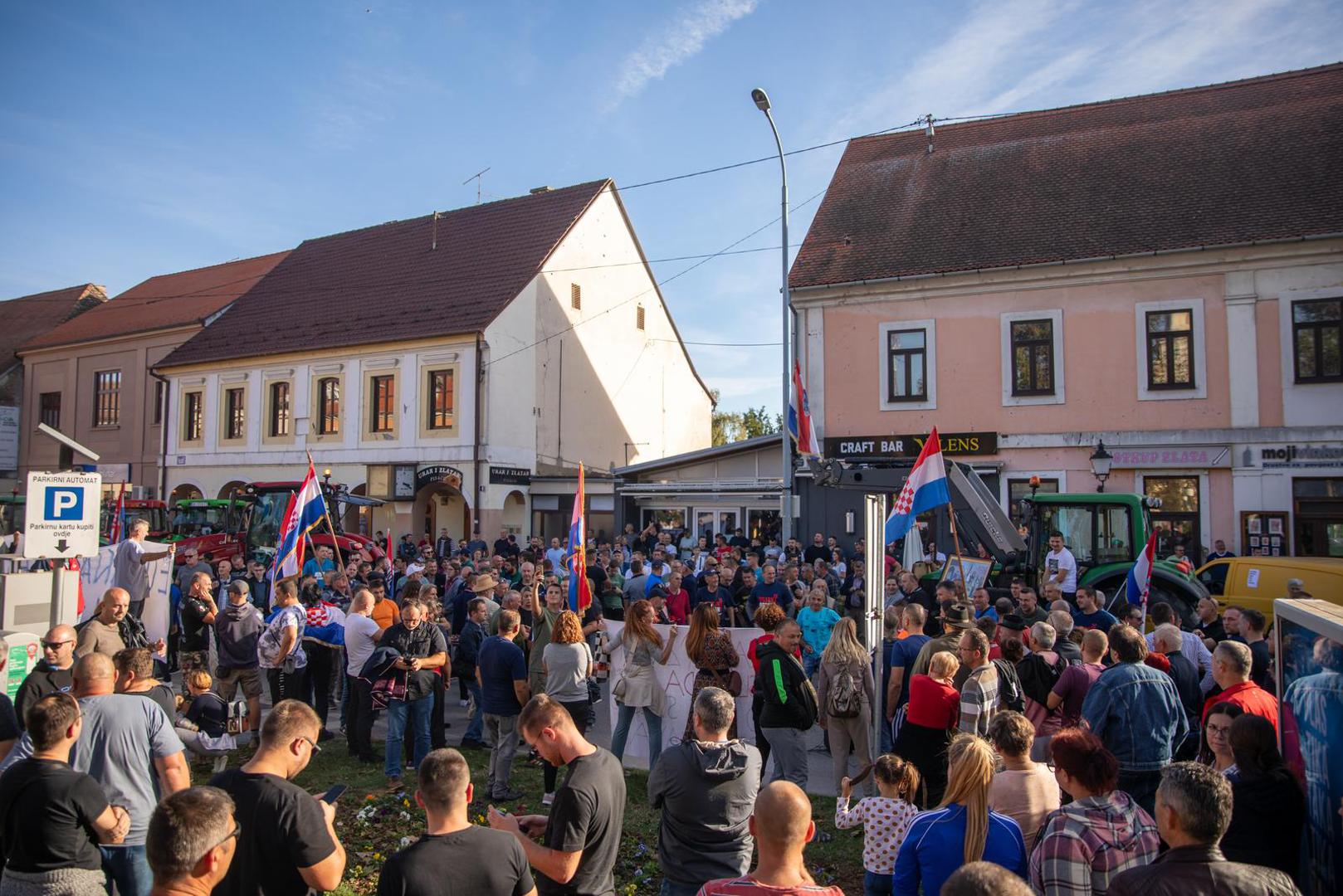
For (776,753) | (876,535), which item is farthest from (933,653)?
(876,535)

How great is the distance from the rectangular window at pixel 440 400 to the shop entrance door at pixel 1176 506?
761 inches

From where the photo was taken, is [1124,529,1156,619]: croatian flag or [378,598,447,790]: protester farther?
[1124,529,1156,619]: croatian flag

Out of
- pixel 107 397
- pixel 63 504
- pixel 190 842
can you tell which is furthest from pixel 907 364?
pixel 107 397

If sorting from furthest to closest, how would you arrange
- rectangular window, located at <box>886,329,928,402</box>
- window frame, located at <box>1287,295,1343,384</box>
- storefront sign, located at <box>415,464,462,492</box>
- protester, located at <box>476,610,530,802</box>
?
1. storefront sign, located at <box>415,464,462,492</box>
2. rectangular window, located at <box>886,329,928,402</box>
3. window frame, located at <box>1287,295,1343,384</box>
4. protester, located at <box>476,610,530,802</box>

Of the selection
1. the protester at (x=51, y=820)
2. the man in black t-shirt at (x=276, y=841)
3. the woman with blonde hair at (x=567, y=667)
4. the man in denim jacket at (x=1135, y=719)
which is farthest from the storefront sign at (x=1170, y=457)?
the protester at (x=51, y=820)

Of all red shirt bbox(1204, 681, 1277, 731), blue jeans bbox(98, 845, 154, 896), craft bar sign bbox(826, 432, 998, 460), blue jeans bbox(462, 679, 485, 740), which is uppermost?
craft bar sign bbox(826, 432, 998, 460)

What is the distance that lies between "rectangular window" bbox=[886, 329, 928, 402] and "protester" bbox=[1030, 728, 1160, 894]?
62.3 ft

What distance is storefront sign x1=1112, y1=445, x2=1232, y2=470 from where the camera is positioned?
1953 cm

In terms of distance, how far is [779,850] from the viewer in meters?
3.22

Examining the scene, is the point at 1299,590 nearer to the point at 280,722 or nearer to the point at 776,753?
the point at 776,753

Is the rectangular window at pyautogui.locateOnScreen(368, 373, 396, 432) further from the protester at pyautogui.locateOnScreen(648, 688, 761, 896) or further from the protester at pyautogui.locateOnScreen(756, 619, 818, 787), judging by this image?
the protester at pyautogui.locateOnScreen(648, 688, 761, 896)

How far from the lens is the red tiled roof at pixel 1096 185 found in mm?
20328

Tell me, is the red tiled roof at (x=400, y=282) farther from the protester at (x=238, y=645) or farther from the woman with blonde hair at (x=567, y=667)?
the woman with blonde hair at (x=567, y=667)

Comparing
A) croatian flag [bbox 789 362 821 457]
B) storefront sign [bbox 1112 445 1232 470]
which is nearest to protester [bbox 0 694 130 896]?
croatian flag [bbox 789 362 821 457]
